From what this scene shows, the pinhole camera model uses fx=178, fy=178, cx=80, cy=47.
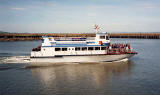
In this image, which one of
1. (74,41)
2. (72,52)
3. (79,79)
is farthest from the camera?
(74,41)

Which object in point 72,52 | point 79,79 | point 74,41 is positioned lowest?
point 79,79

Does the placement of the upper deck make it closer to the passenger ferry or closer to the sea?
the passenger ferry

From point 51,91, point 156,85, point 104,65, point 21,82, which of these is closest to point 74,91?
point 51,91

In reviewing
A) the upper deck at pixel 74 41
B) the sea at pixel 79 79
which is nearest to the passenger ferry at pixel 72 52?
the upper deck at pixel 74 41

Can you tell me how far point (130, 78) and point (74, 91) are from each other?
6936 mm

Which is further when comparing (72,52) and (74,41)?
(74,41)

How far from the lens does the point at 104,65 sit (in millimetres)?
24578

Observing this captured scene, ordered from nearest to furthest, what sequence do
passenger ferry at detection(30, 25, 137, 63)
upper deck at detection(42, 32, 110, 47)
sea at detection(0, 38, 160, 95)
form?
sea at detection(0, 38, 160, 95) < passenger ferry at detection(30, 25, 137, 63) < upper deck at detection(42, 32, 110, 47)

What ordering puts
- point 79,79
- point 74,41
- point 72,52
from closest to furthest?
point 79,79 → point 72,52 → point 74,41

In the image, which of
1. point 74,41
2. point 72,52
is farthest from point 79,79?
point 74,41

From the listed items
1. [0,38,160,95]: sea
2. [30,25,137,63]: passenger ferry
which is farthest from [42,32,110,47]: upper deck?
[0,38,160,95]: sea

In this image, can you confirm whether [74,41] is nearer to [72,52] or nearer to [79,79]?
[72,52]

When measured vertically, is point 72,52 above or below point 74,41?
below

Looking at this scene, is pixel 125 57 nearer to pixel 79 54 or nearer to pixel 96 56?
pixel 96 56
